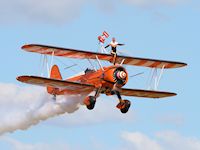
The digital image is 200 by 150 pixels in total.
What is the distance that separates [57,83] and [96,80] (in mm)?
1733

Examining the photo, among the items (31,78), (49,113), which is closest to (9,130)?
(49,113)

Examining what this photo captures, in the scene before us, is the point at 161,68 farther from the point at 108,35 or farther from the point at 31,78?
the point at 31,78

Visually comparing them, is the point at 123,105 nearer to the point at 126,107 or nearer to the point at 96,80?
the point at 126,107

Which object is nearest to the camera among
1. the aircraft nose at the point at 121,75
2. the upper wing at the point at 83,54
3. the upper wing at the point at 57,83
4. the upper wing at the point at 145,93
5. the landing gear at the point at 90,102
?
the upper wing at the point at 57,83

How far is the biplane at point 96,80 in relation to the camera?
2029 inches

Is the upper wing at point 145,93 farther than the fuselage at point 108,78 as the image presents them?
Yes

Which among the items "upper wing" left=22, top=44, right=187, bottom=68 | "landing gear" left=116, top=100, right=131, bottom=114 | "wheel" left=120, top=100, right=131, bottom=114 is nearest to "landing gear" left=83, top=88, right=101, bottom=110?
"landing gear" left=116, top=100, right=131, bottom=114

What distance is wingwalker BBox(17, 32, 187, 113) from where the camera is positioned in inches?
2029

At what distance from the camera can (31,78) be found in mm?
51188

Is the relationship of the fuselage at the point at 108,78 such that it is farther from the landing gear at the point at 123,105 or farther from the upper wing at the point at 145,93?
the upper wing at the point at 145,93

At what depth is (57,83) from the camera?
52.2 metres

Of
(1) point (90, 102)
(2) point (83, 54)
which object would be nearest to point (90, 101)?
(1) point (90, 102)

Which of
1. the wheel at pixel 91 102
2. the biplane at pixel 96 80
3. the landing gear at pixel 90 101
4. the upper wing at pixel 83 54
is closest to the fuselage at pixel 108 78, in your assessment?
the biplane at pixel 96 80

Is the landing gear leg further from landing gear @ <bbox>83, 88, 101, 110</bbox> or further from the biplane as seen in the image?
landing gear @ <bbox>83, 88, 101, 110</bbox>
